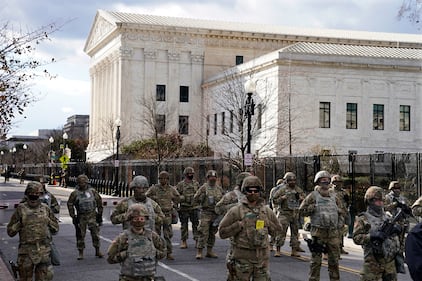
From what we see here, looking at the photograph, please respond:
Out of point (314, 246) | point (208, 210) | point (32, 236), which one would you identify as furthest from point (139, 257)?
point (208, 210)

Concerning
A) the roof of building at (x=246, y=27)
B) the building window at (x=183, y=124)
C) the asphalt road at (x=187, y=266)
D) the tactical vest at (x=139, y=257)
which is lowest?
the asphalt road at (x=187, y=266)

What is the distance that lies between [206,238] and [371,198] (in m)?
7.29

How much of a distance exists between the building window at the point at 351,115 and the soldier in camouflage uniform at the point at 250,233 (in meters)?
54.5

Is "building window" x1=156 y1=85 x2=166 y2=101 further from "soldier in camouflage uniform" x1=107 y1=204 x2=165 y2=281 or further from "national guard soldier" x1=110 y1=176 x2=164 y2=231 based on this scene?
"soldier in camouflage uniform" x1=107 y1=204 x2=165 y2=281

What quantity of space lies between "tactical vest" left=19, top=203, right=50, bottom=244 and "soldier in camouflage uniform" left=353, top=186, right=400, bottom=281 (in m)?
4.57

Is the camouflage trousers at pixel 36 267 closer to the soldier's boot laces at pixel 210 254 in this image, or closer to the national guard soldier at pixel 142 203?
the national guard soldier at pixel 142 203

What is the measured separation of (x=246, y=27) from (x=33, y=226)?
8045cm

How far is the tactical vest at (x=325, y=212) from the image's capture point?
11859mm

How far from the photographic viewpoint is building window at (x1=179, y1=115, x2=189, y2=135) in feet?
266

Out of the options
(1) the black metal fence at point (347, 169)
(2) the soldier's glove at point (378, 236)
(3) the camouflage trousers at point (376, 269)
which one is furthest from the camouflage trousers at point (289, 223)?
(2) the soldier's glove at point (378, 236)

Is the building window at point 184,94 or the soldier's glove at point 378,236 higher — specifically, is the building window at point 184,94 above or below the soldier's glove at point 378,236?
above

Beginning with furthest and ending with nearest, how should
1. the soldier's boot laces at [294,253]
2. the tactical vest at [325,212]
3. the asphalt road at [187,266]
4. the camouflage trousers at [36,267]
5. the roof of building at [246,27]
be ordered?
the roof of building at [246,27] < the soldier's boot laces at [294,253] < the asphalt road at [187,266] < the tactical vest at [325,212] < the camouflage trousers at [36,267]

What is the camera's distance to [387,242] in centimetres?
949

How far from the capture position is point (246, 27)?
8912 cm
